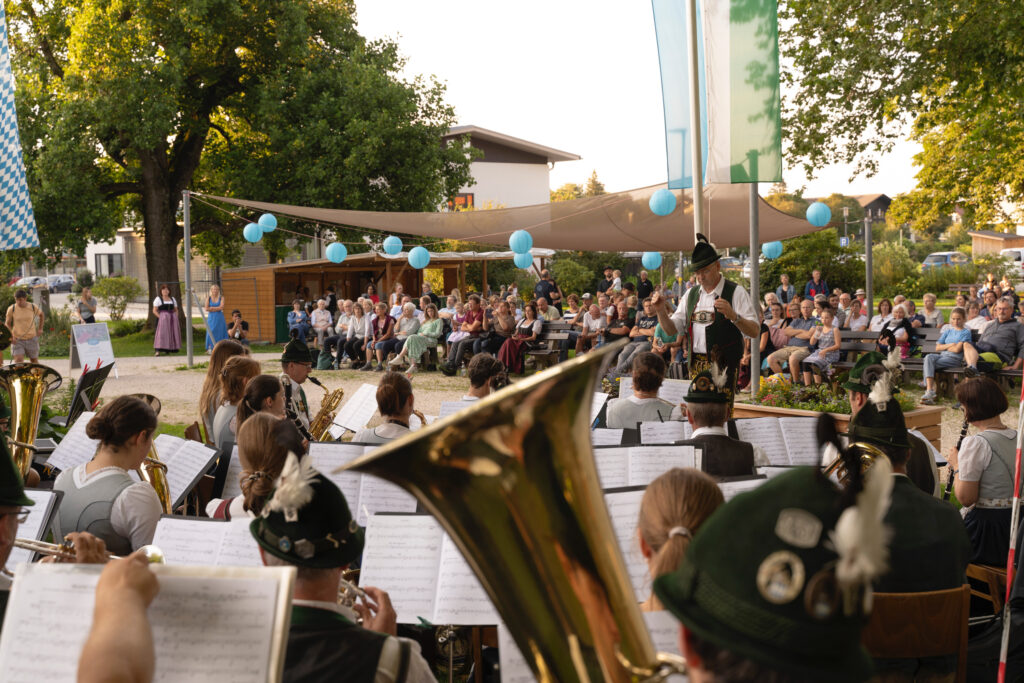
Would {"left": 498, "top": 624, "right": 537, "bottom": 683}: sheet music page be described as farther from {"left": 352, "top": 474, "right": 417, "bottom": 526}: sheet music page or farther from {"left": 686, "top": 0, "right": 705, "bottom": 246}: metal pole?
{"left": 686, "top": 0, "right": 705, "bottom": 246}: metal pole

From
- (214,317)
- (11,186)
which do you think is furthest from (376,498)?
(214,317)

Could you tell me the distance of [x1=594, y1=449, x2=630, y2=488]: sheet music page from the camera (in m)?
3.77

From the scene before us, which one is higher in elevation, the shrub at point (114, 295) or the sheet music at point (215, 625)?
the shrub at point (114, 295)

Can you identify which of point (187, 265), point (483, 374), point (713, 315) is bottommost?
point (483, 374)

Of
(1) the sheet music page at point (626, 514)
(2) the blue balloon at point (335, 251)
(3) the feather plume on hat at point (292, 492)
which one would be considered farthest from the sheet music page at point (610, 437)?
(2) the blue balloon at point (335, 251)

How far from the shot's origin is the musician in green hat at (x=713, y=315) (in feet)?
19.6

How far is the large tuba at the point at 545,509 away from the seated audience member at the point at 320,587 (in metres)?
0.54

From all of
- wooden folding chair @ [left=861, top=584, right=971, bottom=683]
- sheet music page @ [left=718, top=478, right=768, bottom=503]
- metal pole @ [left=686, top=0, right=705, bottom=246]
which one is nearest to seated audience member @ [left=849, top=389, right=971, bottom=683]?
wooden folding chair @ [left=861, top=584, right=971, bottom=683]

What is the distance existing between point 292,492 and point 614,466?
2.03 metres

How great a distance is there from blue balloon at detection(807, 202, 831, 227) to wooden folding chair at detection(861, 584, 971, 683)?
32.6ft

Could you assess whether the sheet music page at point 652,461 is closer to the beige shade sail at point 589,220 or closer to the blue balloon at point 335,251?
the beige shade sail at point 589,220

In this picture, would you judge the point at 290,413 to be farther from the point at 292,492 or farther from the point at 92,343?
the point at 92,343

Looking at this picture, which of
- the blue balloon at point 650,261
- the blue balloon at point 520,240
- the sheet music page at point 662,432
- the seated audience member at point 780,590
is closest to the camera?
the seated audience member at point 780,590

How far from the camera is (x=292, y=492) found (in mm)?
2008
